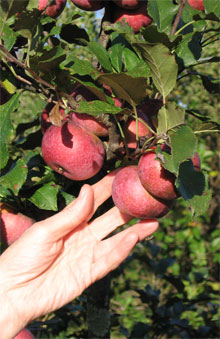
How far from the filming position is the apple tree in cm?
84

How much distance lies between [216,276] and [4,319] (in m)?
2.11

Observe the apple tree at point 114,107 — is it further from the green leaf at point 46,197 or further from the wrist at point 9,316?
the wrist at point 9,316

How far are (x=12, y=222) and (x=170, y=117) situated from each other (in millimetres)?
507

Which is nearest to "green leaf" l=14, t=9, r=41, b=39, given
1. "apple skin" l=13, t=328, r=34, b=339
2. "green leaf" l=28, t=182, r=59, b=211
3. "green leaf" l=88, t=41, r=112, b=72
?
"green leaf" l=88, t=41, r=112, b=72

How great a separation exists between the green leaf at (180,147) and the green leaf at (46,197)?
330 mm

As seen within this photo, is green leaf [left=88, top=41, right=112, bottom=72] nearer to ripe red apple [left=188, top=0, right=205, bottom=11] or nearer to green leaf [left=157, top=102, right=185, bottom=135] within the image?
green leaf [left=157, top=102, right=185, bottom=135]

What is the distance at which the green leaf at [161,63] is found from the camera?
794 millimetres

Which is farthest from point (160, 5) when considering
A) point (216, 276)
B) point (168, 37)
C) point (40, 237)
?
point (216, 276)

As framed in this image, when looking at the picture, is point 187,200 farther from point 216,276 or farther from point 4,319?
point 216,276

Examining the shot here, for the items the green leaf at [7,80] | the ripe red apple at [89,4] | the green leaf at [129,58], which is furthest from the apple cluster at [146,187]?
the ripe red apple at [89,4]

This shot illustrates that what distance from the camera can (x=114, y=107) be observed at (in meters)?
0.86

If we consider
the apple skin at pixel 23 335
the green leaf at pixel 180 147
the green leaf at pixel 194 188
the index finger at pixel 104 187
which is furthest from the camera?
the apple skin at pixel 23 335

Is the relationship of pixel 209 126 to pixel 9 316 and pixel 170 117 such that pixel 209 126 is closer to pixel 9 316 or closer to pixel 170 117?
pixel 170 117

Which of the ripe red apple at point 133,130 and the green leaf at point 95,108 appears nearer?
the green leaf at point 95,108
